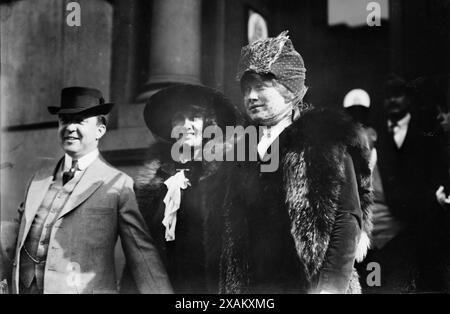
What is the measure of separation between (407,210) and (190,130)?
6.20 feet

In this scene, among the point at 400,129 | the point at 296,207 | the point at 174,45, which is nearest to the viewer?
the point at 296,207

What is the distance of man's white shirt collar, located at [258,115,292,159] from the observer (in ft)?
17.7

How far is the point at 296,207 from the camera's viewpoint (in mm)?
5203

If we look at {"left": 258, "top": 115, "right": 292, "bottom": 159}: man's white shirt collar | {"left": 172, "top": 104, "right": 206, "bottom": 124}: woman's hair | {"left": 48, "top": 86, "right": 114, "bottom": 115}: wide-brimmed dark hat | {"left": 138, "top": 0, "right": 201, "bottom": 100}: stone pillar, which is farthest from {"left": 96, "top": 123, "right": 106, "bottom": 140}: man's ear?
{"left": 258, "top": 115, "right": 292, "bottom": 159}: man's white shirt collar

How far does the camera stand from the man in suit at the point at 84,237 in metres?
5.51

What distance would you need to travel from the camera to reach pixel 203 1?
19.2 ft

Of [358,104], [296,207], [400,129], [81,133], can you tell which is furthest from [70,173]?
[400,129]

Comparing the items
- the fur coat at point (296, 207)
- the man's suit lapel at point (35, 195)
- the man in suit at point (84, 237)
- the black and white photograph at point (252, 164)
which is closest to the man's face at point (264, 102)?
the black and white photograph at point (252, 164)

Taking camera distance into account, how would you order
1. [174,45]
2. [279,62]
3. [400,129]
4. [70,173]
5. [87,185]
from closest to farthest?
[279,62] → [400,129] → [87,185] → [70,173] → [174,45]

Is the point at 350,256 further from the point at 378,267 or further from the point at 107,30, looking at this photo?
the point at 107,30

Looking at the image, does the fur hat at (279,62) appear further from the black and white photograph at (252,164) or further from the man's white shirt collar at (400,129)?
the man's white shirt collar at (400,129)

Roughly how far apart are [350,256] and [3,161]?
3.26 m

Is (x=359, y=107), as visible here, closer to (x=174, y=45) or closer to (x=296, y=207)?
(x=296, y=207)

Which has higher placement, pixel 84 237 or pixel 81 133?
pixel 81 133
